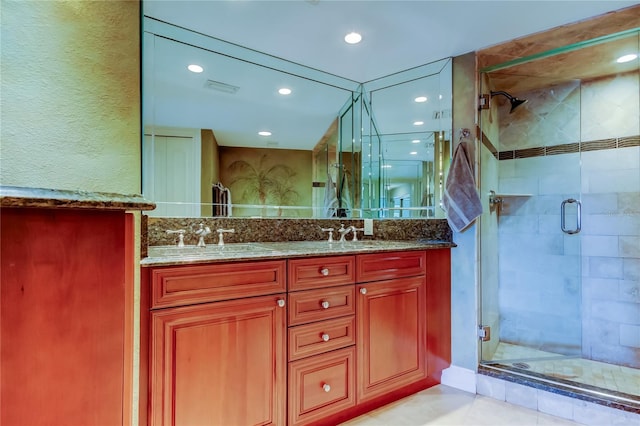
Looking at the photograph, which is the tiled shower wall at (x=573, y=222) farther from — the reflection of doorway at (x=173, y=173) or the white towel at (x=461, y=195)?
the reflection of doorway at (x=173, y=173)

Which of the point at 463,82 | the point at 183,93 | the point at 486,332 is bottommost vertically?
the point at 486,332

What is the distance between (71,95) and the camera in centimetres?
92

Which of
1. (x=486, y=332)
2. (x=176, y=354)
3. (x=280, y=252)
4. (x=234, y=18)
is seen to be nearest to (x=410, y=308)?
(x=486, y=332)

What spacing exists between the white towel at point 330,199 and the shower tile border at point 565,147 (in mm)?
1122

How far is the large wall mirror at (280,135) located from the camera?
73.4 inches

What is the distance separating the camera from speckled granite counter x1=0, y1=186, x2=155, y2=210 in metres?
0.51

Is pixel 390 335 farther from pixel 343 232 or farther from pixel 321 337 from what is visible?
pixel 343 232

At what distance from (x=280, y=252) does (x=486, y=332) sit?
162 cm

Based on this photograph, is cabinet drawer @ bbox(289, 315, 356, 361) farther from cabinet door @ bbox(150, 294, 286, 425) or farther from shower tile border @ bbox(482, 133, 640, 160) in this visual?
shower tile border @ bbox(482, 133, 640, 160)

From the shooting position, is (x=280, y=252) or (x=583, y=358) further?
(x=583, y=358)

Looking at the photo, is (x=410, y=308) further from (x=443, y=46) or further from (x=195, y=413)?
(x=443, y=46)

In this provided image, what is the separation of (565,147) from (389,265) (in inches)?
74.9

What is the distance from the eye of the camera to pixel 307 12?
5.64ft

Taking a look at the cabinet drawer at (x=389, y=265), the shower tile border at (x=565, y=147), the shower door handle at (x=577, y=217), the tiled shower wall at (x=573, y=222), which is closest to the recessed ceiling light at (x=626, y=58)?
the tiled shower wall at (x=573, y=222)
